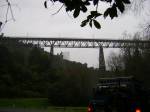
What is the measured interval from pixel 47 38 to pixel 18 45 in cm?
757

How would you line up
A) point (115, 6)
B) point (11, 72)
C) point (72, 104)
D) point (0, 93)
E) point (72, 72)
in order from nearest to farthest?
1. point (115, 6)
2. point (72, 104)
3. point (72, 72)
4. point (0, 93)
5. point (11, 72)

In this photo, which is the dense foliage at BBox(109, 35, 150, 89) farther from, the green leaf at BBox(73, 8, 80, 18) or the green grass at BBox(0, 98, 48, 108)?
the green leaf at BBox(73, 8, 80, 18)

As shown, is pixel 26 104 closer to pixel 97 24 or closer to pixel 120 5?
pixel 97 24

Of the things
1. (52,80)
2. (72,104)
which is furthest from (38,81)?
(72,104)

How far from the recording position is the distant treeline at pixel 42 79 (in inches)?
2534

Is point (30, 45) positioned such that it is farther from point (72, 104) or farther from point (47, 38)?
point (72, 104)

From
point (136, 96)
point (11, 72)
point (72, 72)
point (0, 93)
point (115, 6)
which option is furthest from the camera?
point (11, 72)

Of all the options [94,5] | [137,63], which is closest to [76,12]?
[94,5]

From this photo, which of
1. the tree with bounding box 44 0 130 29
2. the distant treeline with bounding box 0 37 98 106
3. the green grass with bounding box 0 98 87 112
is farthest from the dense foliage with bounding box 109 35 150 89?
the tree with bounding box 44 0 130 29

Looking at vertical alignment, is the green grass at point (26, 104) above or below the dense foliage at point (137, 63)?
below

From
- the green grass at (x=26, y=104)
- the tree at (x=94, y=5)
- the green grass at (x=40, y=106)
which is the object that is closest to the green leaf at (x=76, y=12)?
the tree at (x=94, y=5)

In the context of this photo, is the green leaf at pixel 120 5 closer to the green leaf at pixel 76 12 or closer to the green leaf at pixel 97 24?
the green leaf at pixel 97 24

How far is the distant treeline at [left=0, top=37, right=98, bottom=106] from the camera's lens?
6438 cm

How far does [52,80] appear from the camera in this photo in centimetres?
8394
